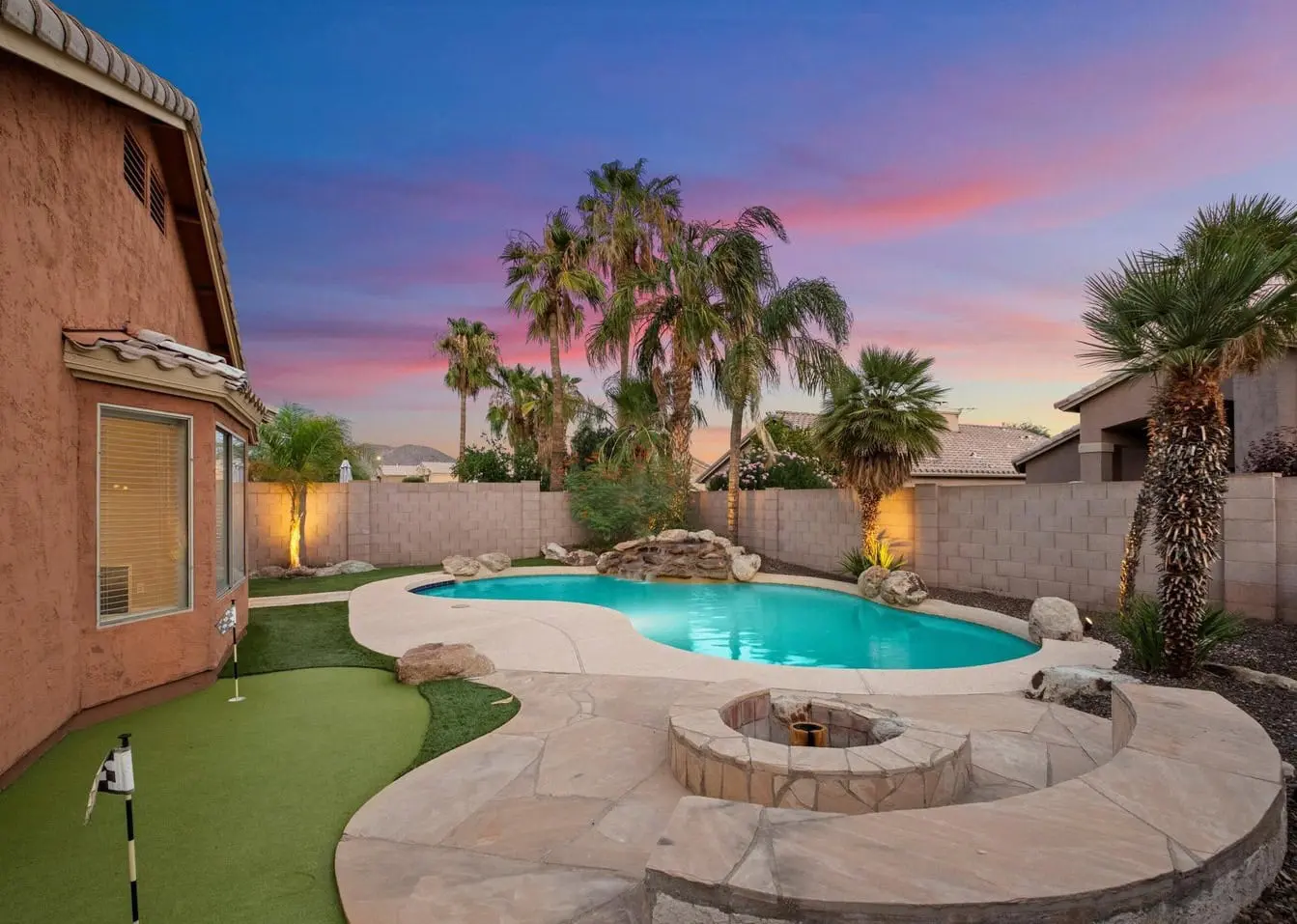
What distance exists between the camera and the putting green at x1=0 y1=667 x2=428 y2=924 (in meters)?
2.85

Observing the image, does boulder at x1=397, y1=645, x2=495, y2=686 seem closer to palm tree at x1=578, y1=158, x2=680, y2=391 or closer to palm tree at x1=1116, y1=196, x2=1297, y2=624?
palm tree at x1=1116, y1=196, x2=1297, y2=624

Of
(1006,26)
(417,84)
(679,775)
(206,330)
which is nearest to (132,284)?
(206,330)

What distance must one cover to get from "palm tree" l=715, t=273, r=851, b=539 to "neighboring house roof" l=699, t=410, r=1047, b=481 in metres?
5.60

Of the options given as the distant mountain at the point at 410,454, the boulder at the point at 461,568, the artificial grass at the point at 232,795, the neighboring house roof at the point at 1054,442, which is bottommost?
the boulder at the point at 461,568

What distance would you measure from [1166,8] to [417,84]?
13198mm

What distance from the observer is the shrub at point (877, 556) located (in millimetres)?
12320

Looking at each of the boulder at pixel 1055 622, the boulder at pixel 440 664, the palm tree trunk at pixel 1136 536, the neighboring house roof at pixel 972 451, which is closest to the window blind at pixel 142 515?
the boulder at pixel 440 664

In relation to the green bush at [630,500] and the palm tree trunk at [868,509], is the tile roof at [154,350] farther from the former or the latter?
the green bush at [630,500]

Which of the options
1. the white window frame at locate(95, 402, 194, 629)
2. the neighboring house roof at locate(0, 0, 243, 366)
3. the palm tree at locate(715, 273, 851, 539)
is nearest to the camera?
the neighboring house roof at locate(0, 0, 243, 366)

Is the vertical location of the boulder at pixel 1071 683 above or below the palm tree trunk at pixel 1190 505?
below

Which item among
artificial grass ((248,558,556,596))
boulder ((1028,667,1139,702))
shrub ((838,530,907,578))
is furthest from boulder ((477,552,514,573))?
boulder ((1028,667,1139,702))

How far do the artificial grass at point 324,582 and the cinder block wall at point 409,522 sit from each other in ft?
3.09

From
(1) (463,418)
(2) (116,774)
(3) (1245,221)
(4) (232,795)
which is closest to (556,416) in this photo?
(1) (463,418)

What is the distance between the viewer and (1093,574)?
9.52 metres
